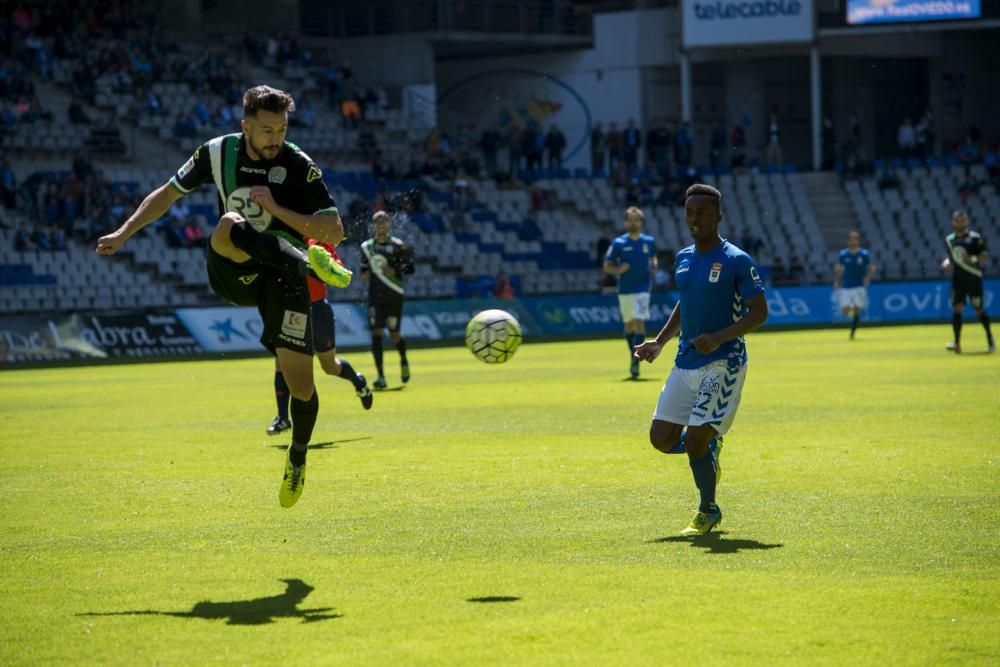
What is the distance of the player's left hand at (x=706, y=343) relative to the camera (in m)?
8.74

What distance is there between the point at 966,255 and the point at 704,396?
18681 mm

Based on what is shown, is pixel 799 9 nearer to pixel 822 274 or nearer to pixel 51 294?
pixel 822 274

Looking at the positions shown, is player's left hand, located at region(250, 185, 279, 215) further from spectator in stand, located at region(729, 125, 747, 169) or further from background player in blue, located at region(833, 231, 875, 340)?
spectator in stand, located at region(729, 125, 747, 169)

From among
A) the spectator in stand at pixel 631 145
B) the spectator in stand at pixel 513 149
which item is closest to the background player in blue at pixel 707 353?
the spectator in stand at pixel 513 149

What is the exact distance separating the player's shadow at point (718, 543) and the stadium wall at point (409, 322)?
2483 centimetres

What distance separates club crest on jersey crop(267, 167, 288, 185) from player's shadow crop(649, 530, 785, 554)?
10.2 feet

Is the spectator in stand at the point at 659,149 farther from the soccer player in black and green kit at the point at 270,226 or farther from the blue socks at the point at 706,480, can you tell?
the soccer player in black and green kit at the point at 270,226

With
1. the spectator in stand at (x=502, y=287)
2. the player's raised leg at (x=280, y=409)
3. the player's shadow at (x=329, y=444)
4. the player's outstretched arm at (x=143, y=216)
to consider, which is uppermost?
the player's outstretched arm at (x=143, y=216)

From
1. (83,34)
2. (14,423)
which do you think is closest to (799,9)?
(83,34)

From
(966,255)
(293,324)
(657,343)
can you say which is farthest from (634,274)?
(293,324)

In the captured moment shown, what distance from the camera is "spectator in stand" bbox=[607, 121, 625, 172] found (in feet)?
161

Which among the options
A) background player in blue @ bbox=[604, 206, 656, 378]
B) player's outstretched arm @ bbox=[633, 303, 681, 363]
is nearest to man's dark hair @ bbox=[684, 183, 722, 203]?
player's outstretched arm @ bbox=[633, 303, 681, 363]

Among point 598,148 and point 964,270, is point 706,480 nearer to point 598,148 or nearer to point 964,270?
point 964,270

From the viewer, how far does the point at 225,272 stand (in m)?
8.88
